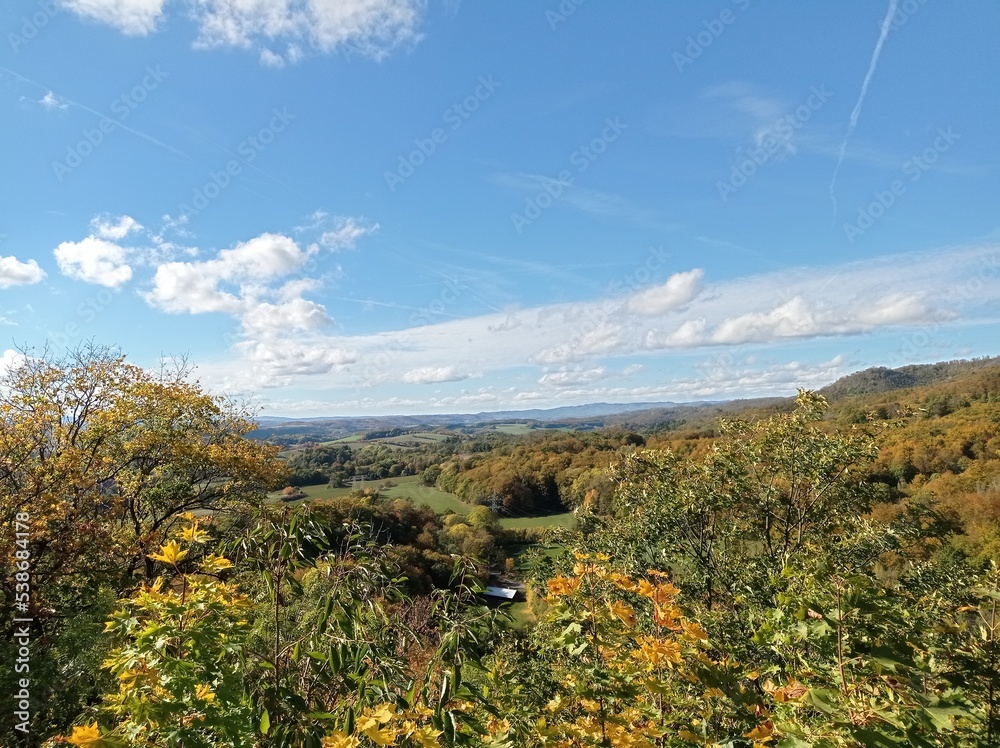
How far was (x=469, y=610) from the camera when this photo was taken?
2197 mm

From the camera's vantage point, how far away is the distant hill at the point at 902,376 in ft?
346

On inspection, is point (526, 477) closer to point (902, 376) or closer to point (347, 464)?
point (347, 464)

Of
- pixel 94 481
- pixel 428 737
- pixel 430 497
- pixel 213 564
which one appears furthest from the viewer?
pixel 430 497

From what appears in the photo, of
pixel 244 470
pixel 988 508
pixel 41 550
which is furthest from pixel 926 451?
pixel 41 550

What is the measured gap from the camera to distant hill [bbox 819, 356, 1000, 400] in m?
105

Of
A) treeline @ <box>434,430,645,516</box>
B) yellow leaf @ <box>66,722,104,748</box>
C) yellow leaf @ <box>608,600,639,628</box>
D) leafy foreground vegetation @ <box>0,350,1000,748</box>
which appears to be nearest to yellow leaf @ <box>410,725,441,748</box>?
leafy foreground vegetation @ <box>0,350,1000,748</box>

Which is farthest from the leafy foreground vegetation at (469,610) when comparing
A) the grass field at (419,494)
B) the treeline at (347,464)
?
the treeline at (347,464)

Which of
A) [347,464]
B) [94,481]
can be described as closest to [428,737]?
[94,481]

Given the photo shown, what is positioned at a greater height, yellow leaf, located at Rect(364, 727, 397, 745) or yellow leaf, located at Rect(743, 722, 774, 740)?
yellow leaf, located at Rect(364, 727, 397, 745)

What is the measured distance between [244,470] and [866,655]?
15383mm

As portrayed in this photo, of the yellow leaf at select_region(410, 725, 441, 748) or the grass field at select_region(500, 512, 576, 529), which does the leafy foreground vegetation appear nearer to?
the yellow leaf at select_region(410, 725, 441, 748)

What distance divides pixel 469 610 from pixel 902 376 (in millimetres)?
145586

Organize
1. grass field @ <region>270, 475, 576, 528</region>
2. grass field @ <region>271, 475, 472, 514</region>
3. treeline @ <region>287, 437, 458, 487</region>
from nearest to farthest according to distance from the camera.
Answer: grass field @ <region>270, 475, 576, 528</region> → grass field @ <region>271, 475, 472, 514</region> → treeline @ <region>287, 437, 458, 487</region>

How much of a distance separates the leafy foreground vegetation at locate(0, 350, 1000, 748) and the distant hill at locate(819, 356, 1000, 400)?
114543mm
